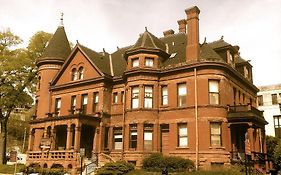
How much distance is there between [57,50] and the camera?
4091 centimetres

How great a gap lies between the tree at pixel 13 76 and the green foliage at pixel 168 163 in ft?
72.5

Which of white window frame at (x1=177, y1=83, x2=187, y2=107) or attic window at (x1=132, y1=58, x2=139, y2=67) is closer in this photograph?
white window frame at (x1=177, y1=83, x2=187, y2=107)

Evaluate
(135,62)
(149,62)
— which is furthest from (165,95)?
(135,62)

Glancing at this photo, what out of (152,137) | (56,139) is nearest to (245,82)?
(152,137)

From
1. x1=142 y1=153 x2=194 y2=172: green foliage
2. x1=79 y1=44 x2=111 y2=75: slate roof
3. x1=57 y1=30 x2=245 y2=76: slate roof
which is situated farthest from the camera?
x1=79 y1=44 x2=111 y2=75: slate roof

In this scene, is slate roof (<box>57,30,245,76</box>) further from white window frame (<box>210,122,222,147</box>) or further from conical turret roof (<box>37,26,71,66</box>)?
white window frame (<box>210,122,222,147</box>)

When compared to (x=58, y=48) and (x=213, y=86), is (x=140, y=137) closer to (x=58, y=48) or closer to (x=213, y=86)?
(x=213, y=86)

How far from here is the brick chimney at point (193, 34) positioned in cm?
3109

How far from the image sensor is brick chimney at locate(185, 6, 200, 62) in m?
31.1

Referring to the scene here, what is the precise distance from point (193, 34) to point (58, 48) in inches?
709

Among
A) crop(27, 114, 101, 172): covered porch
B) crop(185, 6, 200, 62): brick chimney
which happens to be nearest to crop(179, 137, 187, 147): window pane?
crop(185, 6, 200, 62): brick chimney

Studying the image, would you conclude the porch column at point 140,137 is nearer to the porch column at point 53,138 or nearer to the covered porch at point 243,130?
the covered porch at point 243,130

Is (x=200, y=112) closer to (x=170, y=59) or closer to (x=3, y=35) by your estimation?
(x=170, y=59)

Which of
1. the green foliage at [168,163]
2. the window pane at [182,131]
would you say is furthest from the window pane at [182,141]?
the green foliage at [168,163]
